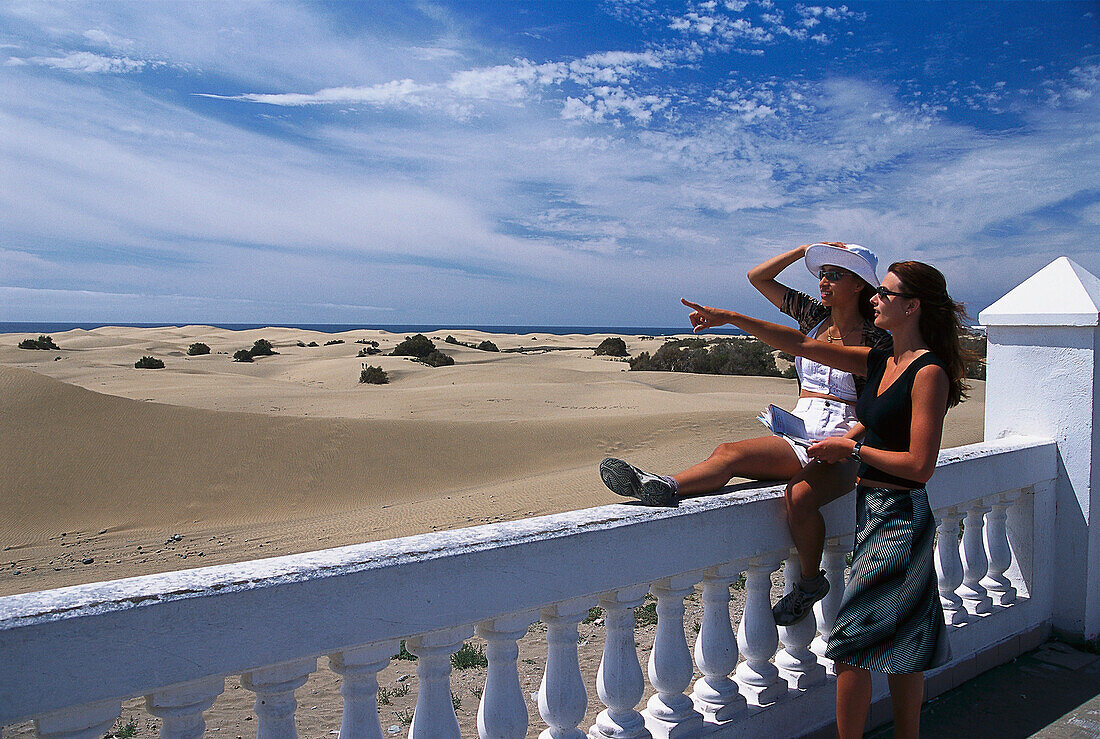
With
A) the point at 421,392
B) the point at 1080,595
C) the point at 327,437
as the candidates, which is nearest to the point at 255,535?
the point at 327,437

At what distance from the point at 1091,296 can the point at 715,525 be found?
283cm

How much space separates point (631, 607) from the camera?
239 cm

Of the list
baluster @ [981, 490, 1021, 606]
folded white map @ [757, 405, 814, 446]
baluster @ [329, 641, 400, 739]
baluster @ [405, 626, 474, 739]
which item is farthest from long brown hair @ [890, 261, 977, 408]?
baluster @ [329, 641, 400, 739]

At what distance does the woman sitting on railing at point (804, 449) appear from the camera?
9.14 ft

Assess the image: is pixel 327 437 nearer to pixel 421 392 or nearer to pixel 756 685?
pixel 421 392

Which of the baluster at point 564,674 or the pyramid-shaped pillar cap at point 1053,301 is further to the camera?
the pyramid-shaped pillar cap at point 1053,301

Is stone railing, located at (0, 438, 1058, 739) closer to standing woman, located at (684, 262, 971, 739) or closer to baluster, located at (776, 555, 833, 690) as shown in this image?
baluster, located at (776, 555, 833, 690)

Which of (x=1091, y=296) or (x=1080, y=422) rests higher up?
(x=1091, y=296)

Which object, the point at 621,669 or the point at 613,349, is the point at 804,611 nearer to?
the point at 621,669

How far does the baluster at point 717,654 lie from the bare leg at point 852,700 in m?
0.38

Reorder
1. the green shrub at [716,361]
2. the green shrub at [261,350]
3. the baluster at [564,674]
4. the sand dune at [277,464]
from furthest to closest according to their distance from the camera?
the green shrub at [261,350] → the green shrub at [716,361] → the sand dune at [277,464] → the baluster at [564,674]

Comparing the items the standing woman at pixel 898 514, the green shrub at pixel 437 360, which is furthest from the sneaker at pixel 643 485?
the green shrub at pixel 437 360

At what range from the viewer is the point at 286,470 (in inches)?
463

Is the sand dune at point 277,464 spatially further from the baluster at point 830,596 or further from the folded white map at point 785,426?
the folded white map at point 785,426
